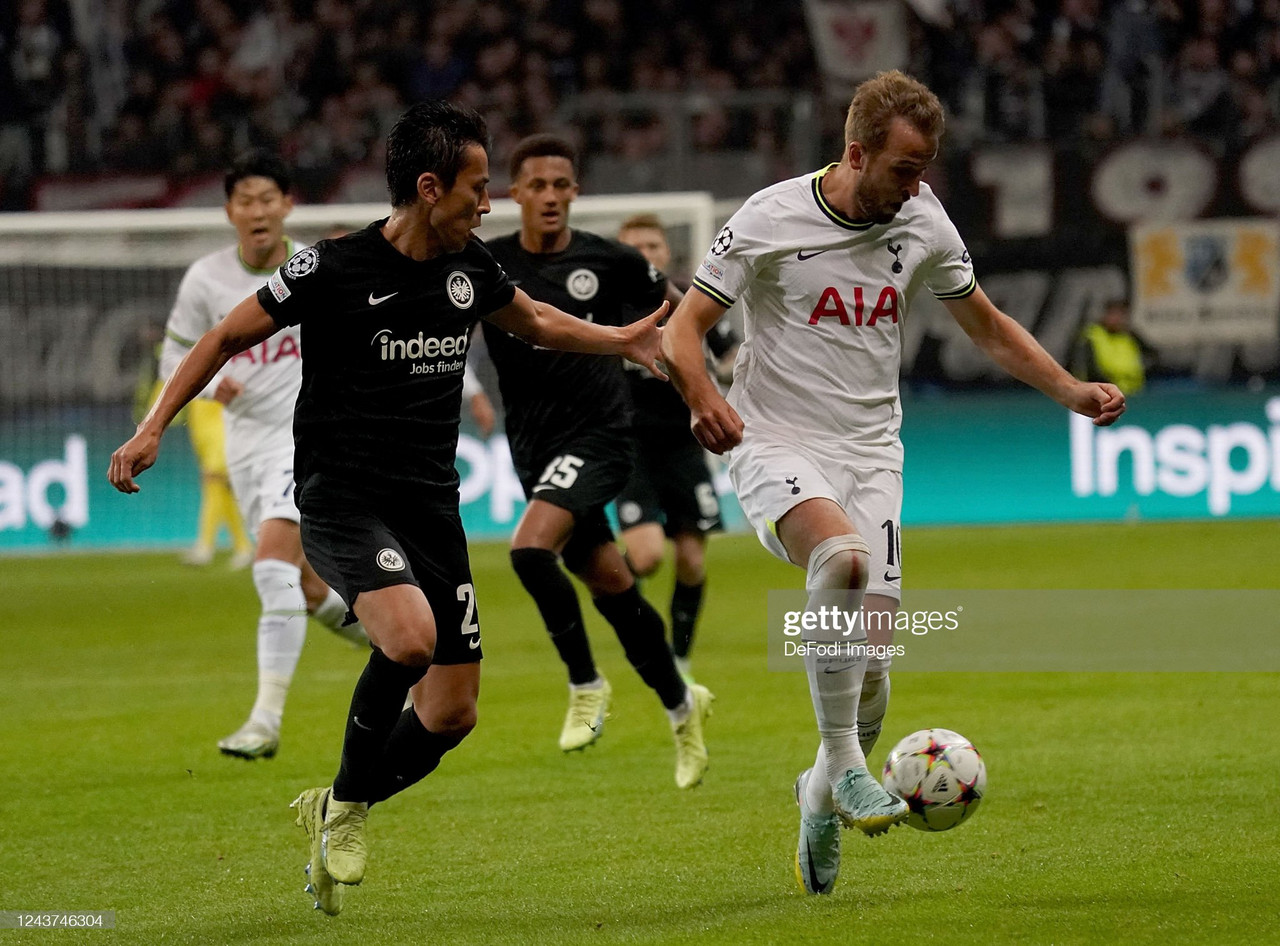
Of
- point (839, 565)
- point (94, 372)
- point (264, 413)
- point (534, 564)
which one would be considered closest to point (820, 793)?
point (839, 565)

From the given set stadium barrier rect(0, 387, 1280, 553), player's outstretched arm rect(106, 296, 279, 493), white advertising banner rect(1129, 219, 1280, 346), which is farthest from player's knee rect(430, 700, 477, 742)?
white advertising banner rect(1129, 219, 1280, 346)

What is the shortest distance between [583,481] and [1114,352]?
1267 centimetres

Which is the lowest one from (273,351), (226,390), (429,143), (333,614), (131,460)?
(333,614)

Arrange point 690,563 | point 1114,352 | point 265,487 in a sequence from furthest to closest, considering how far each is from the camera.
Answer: point 1114,352 < point 690,563 < point 265,487

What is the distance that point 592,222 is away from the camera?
54.3 feet

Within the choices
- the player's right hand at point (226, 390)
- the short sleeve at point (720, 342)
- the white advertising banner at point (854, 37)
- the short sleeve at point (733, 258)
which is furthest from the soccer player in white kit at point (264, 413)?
the white advertising banner at point (854, 37)

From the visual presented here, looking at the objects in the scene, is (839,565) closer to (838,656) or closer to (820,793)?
(838,656)

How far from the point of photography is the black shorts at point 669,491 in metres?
9.85

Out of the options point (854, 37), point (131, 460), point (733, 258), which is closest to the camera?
point (131, 460)

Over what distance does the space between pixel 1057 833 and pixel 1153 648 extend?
471 cm

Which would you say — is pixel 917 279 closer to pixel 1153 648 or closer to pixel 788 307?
pixel 788 307

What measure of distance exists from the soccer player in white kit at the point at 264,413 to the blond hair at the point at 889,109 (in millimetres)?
3381

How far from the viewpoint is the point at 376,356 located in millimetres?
5055

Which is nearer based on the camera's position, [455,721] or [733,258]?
[455,721]
